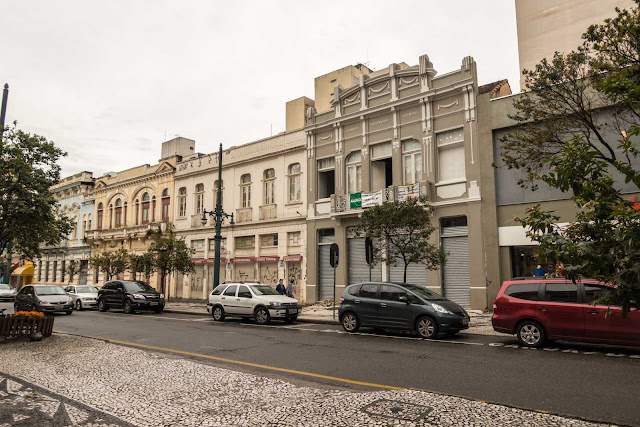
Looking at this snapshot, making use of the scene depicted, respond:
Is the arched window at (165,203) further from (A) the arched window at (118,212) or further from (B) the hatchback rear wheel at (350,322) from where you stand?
(B) the hatchback rear wheel at (350,322)

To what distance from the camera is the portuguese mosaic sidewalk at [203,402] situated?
5.28m

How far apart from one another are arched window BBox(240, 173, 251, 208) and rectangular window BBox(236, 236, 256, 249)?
214 cm

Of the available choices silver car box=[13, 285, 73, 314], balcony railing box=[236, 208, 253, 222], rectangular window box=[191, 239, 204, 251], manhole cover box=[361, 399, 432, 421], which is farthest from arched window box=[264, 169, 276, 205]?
manhole cover box=[361, 399, 432, 421]

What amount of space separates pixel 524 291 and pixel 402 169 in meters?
12.4

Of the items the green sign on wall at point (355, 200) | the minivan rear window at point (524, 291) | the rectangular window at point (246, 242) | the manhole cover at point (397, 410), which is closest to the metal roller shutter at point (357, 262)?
the green sign on wall at point (355, 200)

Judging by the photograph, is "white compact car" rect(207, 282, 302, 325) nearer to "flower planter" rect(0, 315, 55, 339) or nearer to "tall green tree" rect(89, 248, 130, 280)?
"flower planter" rect(0, 315, 55, 339)

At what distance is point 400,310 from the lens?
1346cm

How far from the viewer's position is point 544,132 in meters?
14.5

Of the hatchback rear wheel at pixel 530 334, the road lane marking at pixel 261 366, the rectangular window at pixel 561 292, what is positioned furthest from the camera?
the hatchback rear wheel at pixel 530 334

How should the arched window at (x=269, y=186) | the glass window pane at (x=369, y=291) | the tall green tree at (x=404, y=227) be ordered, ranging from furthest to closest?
the arched window at (x=269, y=186) → the tall green tree at (x=404, y=227) → the glass window pane at (x=369, y=291)

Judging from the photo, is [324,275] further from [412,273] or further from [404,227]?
[404,227]

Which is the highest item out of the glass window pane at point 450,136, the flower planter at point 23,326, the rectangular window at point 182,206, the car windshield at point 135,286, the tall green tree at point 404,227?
the glass window pane at point 450,136

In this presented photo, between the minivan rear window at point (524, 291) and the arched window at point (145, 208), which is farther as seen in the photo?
the arched window at point (145, 208)

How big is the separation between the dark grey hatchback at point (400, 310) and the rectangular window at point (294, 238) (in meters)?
12.5
